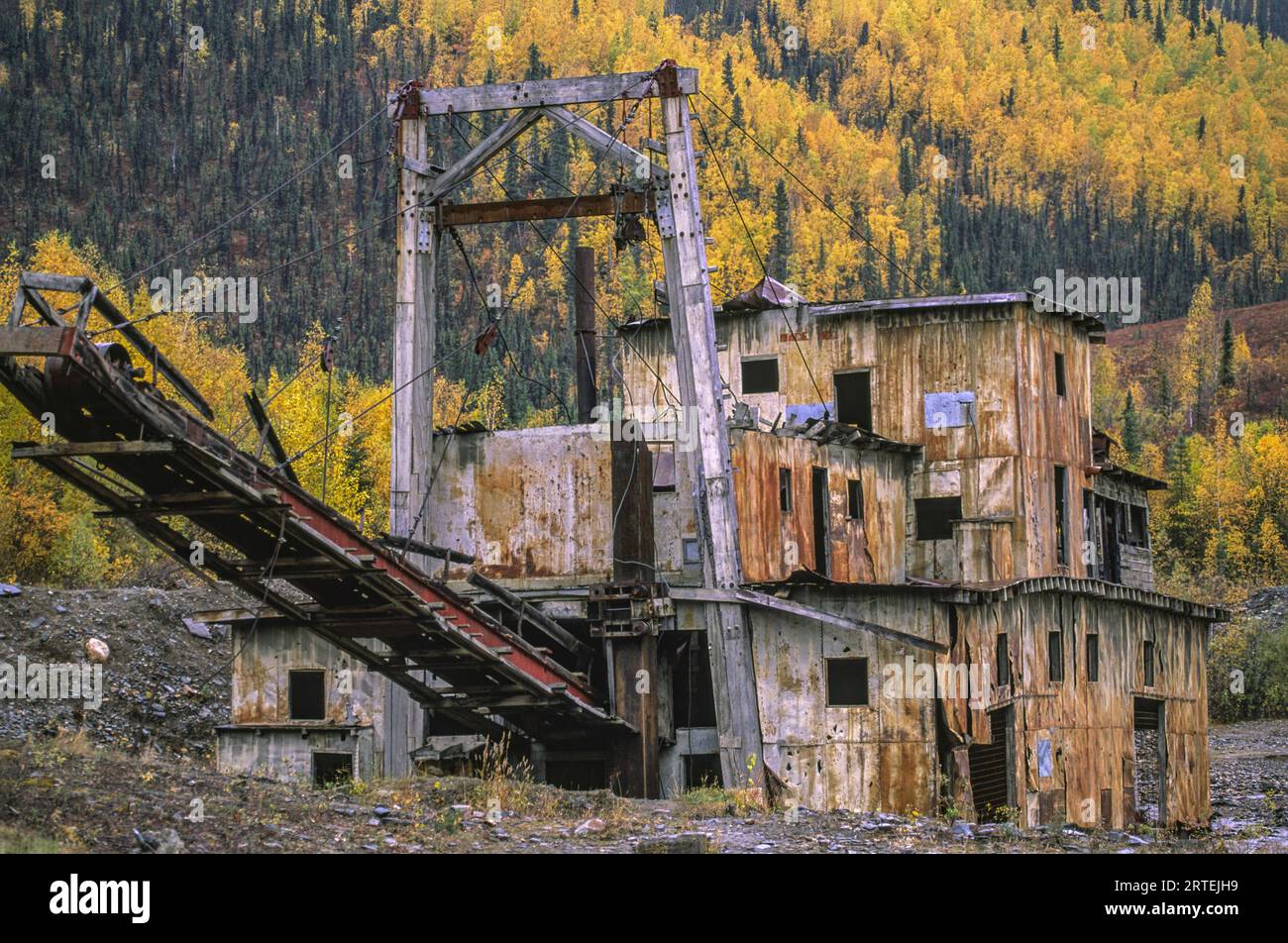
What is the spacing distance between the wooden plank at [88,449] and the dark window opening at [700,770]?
11154mm

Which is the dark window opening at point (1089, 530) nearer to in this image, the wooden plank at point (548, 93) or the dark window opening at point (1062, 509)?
the dark window opening at point (1062, 509)

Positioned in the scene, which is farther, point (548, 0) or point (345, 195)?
point (548, 0)

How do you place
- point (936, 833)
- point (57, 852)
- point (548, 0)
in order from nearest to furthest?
point (57, 852)
point (936, 833)
point (548, 0)

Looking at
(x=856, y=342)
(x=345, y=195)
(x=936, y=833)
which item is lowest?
(x=936, y=833)

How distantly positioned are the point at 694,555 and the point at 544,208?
5.97 metres

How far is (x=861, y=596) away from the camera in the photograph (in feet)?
86.0

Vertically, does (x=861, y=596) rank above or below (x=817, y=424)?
below

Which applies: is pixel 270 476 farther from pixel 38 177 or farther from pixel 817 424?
pixel 38 177

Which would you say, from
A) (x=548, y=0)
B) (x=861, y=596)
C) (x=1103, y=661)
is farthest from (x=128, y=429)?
(x=548, y=0)

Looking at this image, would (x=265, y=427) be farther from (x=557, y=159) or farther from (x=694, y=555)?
(x=557, y=159)

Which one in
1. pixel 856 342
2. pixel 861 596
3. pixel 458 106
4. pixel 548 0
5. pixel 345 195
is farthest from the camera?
pixel 548 0

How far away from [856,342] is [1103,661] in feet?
26.0

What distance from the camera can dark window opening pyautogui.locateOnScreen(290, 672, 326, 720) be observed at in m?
26.9

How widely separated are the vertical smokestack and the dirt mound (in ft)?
35.2
